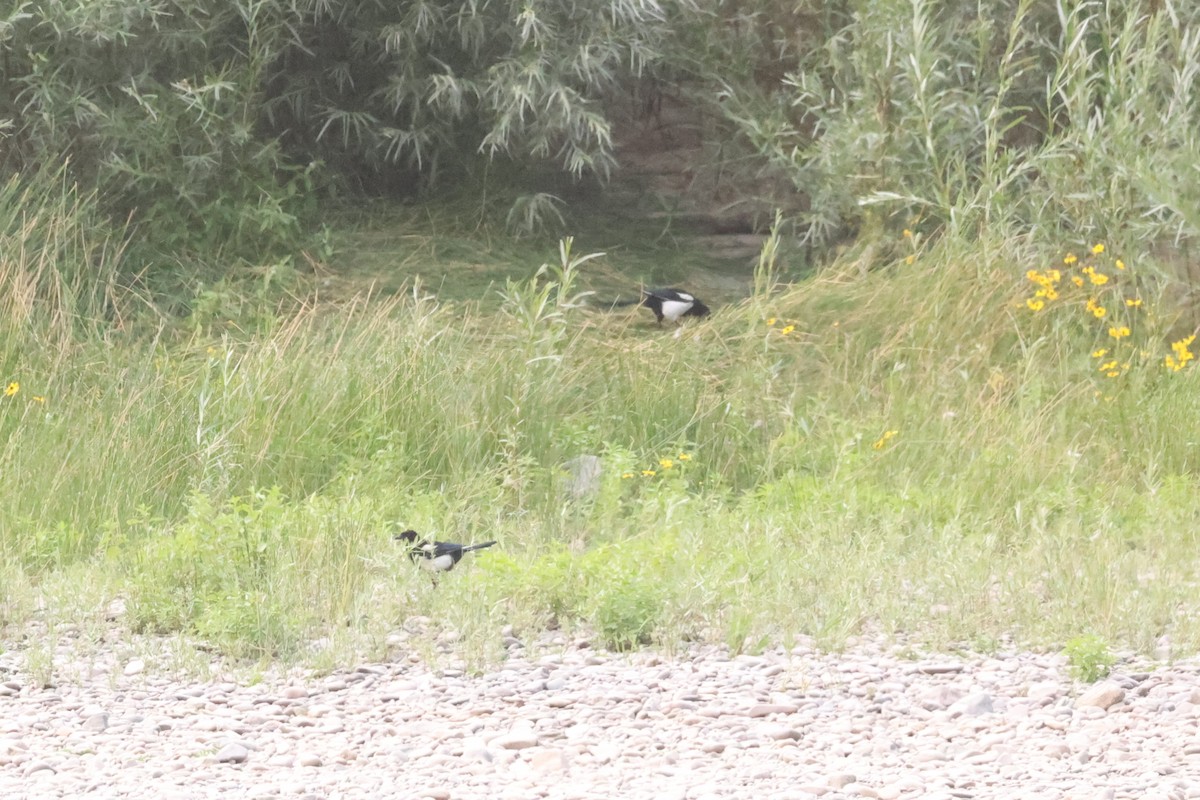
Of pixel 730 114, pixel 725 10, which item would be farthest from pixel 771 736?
pixel 725 10

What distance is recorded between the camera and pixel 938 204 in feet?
24.9

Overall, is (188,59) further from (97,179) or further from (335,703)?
(335,703)

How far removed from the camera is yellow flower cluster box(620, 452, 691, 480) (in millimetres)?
5713

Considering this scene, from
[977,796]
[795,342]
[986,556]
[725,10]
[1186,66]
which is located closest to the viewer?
[977,796]

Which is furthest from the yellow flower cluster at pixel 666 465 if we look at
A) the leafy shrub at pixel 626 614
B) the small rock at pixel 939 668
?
the small rock at pixel 939 668

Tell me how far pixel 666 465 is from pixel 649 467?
29cm

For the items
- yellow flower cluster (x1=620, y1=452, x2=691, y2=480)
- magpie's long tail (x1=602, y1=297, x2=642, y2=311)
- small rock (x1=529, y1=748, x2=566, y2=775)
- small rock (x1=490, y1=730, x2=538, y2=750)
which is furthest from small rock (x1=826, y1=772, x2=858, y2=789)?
magpie's long tail (x1=602, y1=297, x2=642, y2=311)

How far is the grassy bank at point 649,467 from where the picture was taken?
13.4ft

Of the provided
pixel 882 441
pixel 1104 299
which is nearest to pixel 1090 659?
pixel 882 441

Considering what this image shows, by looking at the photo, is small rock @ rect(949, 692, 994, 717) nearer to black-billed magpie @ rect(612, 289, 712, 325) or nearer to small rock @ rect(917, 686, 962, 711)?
small rock @ rect(917, 686, 962, 711)

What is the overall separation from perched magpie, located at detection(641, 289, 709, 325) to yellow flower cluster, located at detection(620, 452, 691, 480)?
5.96ft

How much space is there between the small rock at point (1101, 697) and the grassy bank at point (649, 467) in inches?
16.2

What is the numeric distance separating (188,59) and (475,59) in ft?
5.42

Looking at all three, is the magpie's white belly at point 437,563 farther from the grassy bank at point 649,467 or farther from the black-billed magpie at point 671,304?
the black-billed magpie at point 671,304
